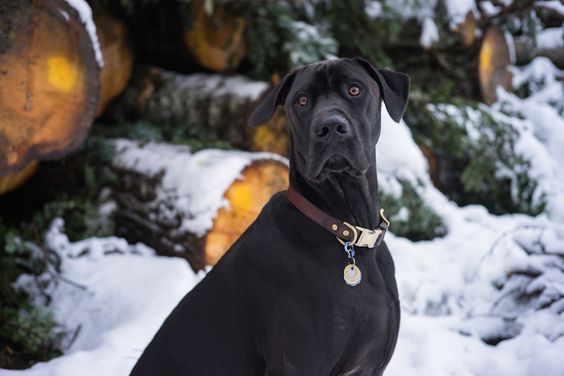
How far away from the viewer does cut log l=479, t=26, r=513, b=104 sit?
6.25 meters

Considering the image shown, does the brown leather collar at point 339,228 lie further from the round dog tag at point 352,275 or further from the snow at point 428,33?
the snow at point 428,33

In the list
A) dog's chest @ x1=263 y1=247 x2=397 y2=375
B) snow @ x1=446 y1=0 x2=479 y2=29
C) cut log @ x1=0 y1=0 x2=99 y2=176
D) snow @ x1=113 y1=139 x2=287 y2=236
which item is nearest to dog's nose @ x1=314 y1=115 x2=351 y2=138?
dog's chest @ x1=263 y1=247 x2=397 y2=375

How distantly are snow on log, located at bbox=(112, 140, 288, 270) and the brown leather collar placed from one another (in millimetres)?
1847

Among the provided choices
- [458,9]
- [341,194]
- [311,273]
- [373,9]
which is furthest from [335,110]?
[458,9]

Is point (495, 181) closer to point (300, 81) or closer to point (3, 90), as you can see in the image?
point (300, 81)

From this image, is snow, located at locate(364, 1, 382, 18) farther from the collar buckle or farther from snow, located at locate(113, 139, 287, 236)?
the collar buckle

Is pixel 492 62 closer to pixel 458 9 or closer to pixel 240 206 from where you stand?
pixel 458 9

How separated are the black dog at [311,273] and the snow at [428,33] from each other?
4.01m

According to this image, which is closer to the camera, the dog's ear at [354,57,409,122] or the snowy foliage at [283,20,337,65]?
the dog's ear at [354,57,409,122]

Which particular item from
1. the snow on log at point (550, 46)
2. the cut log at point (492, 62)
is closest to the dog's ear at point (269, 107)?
the cut log at point (492, 62)

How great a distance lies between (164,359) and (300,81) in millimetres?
1103

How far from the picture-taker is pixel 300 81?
2.07 m

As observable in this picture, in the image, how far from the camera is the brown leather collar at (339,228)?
75.9 inches

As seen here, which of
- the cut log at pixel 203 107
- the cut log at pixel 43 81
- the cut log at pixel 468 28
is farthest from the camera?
the cut log at pixel 468 28
